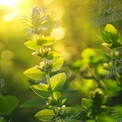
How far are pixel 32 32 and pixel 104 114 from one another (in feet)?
0.43

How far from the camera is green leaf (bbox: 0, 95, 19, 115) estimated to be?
1.49ft

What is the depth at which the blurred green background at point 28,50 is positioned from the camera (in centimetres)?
48

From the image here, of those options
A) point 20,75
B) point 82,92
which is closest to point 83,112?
point 82,92

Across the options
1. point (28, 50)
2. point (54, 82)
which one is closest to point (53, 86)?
point (54, 82)

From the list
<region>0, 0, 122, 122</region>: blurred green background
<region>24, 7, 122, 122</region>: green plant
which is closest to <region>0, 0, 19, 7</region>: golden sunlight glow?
<region>0, 0, 122, 122</region>: blurred green background

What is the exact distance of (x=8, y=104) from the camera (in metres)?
0.46

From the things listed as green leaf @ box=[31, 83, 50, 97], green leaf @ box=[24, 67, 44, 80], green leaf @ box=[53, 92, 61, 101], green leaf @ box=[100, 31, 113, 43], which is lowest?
green leaf @ box=[53, 92, 61, 101]

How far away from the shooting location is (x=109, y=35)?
42cm

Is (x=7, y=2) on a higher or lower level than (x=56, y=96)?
higher

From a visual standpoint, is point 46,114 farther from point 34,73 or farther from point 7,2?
point 7,2

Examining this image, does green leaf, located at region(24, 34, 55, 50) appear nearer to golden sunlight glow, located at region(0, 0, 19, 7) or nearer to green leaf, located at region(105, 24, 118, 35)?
green leaf, located at region(105, 24, 118, 35)

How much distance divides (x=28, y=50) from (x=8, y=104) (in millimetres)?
183

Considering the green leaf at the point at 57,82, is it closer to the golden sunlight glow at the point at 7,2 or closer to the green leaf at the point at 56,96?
the green leaf at the point at 56,96

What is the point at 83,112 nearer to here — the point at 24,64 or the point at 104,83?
the point at 104,83
